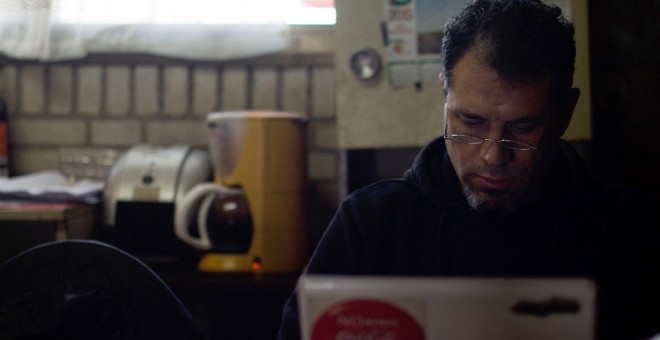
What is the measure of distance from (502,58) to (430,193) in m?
0.20

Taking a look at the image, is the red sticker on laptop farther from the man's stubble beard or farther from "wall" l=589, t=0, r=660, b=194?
"wall" l=589, t=0, r=660, b=194

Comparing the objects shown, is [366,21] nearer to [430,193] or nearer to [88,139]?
[430,193]

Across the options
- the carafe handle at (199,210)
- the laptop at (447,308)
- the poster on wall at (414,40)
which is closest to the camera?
Answer: the laptop at (447,308)

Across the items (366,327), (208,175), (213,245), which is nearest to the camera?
(366,327)

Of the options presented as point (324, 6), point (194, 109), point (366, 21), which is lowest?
point (194, 109)

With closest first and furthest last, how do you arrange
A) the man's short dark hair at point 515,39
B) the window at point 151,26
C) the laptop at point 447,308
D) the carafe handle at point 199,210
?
Answer: 1. the laptop at point 447,308
2. the man's short dark hair at point 515,39
3. the carafe handle at point 199,210
4. the window at point 151,26

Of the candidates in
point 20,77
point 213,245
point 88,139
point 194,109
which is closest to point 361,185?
point 213,245

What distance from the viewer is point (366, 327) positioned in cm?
51

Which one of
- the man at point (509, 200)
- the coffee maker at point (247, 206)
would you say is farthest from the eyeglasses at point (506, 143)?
the coffee maker at point (247, 206)

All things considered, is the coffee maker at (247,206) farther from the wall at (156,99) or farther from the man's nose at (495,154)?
the man's nose at (495,154)

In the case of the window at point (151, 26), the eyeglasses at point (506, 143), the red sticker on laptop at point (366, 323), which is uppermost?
the window at point (151, 26)

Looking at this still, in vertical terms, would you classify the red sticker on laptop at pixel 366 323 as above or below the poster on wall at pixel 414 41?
below

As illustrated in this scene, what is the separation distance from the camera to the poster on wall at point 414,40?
3.55 feet

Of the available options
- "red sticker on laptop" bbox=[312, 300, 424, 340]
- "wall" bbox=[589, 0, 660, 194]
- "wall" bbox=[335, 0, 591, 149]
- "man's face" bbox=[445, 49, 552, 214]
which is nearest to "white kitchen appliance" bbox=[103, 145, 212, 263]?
"wall" bbox=[335, 0, 591, 149]
